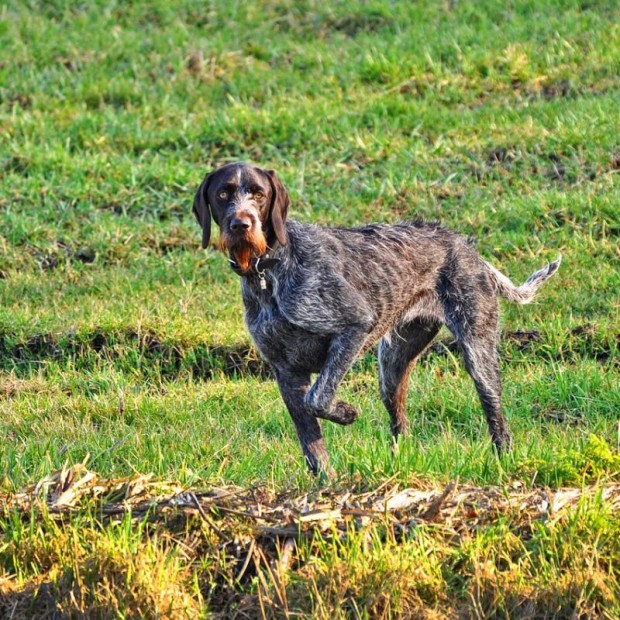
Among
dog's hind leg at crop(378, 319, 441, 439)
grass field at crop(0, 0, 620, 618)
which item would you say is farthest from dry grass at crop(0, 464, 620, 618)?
dog's hind leg at crop(378, 319, 441, 439)

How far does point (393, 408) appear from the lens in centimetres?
821

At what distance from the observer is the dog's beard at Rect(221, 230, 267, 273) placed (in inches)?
274

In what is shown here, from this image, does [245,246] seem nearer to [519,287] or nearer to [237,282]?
[519,287]

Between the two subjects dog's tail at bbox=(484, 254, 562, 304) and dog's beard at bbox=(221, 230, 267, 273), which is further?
dog's tail at bbox=(484, 254, 562, 304)

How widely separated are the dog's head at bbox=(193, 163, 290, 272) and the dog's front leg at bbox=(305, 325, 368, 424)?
2.26 ft

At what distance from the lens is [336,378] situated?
7.21 meters

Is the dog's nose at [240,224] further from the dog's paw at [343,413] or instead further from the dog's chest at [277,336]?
the dog's paw at [343,413]

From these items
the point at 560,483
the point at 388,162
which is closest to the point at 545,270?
the point at 560,483

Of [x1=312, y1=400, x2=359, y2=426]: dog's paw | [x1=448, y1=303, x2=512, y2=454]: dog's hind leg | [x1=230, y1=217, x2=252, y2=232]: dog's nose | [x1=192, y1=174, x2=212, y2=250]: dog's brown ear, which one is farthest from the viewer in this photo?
[x1=448, y1=303, x2=512, y2=454]: dog's hind leg

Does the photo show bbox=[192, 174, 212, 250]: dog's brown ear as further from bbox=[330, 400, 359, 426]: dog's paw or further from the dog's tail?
the dog's tail

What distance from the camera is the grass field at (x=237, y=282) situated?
5.63 metres

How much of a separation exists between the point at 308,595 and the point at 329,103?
30.4ft

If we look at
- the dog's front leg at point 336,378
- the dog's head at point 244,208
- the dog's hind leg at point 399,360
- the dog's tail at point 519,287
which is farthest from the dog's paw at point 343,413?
the dog's tail at point 519,287

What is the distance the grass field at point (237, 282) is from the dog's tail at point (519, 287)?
2.00 feet
